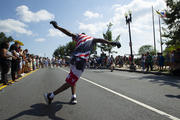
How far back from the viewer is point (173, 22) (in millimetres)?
16516

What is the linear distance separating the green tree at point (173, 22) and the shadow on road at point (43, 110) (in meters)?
14.9

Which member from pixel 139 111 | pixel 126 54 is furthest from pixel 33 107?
pixel 126 54

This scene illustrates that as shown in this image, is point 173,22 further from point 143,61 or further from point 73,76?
point 73,76

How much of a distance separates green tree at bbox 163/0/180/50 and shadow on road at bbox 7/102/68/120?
14.9m

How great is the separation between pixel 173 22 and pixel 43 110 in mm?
16886

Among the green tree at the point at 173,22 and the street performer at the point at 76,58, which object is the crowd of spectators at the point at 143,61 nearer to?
the green tree at the point at 173,22

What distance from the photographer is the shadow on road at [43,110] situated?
313cm

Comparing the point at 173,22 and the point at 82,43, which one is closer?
the point at 82,43

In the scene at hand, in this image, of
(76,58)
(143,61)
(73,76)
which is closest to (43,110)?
(73,76)

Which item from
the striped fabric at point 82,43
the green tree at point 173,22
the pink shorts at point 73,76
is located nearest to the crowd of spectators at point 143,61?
the green tree at point 173,22

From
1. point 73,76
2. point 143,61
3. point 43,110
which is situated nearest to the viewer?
point 43,110

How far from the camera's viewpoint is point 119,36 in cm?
3447

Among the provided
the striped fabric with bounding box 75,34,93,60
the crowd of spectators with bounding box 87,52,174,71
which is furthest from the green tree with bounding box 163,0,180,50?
the striped fabric with bounding box 75,34,93,60

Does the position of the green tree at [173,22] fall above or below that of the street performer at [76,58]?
above
